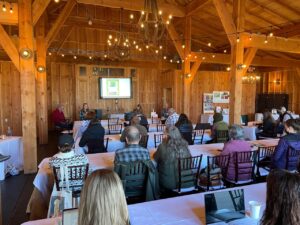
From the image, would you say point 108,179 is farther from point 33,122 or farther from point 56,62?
point 56,62

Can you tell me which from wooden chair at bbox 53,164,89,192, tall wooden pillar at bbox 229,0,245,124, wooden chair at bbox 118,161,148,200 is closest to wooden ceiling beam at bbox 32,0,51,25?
wooden chair at bbox 53,164,89,192

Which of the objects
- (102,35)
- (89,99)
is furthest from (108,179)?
(102,35)

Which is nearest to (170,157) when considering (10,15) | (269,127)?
(10,15)

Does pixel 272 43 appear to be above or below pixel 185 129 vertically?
above

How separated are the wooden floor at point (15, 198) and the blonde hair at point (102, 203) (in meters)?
2.02

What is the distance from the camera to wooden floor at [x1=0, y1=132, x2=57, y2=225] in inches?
135

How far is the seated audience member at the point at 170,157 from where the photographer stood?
10.7 feet

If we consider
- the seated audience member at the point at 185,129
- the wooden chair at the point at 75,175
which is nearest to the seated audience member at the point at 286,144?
the seated audience member at the point at 185,129

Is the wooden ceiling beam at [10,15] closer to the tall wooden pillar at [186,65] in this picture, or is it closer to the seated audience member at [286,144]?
the seated audience member at [286,144]

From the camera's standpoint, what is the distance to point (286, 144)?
3639mm

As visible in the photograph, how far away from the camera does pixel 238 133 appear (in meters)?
3.68

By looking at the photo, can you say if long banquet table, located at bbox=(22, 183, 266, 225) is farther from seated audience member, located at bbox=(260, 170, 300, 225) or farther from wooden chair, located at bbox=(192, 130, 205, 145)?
wooden chair, located at bbox=(192, 130, 205, 145)

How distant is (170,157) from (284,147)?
1778 millimetres

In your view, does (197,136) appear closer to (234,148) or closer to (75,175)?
(234,148)
